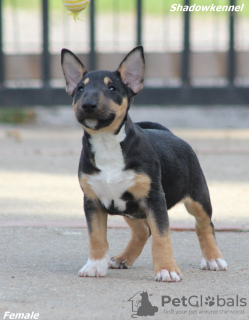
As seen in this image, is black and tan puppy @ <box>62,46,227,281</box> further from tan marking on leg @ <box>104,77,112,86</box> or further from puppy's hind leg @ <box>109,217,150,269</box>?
puppy's hind leg @ <box>109,217,150,269</box>

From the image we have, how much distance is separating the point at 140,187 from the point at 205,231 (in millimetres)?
777

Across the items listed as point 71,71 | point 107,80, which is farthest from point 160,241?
point 71,71

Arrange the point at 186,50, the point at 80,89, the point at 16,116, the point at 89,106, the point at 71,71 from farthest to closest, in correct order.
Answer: the point at 186,50
the point at 16,116
the point at 71,71
the point at 80,89
the point at 89,106

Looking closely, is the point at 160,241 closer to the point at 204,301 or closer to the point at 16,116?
the point at 204,301

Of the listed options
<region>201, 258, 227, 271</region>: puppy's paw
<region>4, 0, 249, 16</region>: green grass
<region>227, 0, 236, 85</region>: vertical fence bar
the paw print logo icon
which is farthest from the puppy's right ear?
<region>4, 0, 249, 16</region>: green grass

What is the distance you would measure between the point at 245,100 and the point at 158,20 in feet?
12.4

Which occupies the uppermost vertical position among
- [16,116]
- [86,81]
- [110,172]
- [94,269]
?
[86,81]

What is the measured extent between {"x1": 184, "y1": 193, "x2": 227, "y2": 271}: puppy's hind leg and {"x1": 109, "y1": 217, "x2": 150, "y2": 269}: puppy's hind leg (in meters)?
0.37

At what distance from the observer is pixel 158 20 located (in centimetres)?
1917

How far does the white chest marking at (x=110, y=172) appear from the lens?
15.0 feet

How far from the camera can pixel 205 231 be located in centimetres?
512

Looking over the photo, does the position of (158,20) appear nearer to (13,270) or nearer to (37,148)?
(37,148)

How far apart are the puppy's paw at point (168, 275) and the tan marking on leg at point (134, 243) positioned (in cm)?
53

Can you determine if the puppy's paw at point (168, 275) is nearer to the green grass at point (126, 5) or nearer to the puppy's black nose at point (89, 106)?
the puppy's black nose at point (89, 106)
